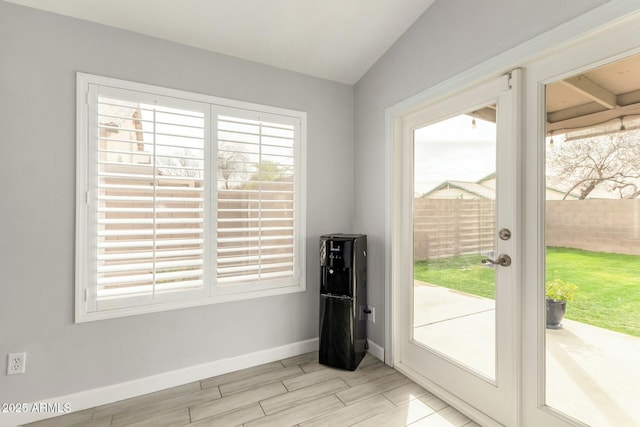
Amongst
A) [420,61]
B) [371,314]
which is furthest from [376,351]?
[420,61]

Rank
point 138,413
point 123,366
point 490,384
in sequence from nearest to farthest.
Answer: point 490,384
point 138,413
point 123,366

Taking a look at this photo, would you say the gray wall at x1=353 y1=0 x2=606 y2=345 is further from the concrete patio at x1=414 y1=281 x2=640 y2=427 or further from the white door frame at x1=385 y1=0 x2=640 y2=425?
the concrete patio at x1=414 y1=281 x2=640 y2=427

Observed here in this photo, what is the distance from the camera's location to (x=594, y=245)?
4.53ft

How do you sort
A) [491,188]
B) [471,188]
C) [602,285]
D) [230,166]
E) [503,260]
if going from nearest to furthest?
[602,285], [503,260], [491,188], [471,188], [230,166]

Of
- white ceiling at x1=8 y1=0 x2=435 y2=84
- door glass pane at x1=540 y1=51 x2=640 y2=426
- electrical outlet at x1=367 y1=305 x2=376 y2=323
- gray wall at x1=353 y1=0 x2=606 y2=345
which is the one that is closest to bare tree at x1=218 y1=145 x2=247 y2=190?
white ceiling at x1=8 y1=0 x2=435 y2=84

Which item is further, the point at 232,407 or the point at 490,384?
the point at 232,407

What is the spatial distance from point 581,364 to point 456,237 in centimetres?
88

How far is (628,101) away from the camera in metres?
1.28

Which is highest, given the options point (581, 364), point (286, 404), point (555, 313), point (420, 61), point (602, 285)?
point (420, 61)

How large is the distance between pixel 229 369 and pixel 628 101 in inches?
111

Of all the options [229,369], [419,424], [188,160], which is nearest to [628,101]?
[419,424]

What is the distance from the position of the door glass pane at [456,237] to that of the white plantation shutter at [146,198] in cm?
165

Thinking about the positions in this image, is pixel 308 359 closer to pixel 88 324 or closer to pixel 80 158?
pixel 88 324

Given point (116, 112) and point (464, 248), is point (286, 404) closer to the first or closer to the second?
point (464, 248)
